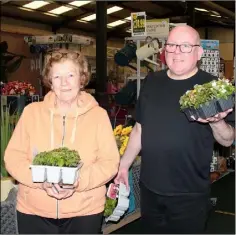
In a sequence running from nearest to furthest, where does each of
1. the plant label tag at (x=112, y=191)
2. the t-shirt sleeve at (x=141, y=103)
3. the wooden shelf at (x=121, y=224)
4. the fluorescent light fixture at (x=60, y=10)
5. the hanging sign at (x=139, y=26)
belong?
the t-shirt sleeve at (x=141, y=103), the plant label tag at (x=112, y=191), the wooden shelf at (x=121, y=224), the hanging sign at (x=139, y=26), the fluorescent light fixture at (x=60, y=10)

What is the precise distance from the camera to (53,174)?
5.26ft

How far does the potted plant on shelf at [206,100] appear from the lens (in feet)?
6.18

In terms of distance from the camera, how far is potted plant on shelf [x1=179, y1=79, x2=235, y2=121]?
6.18 ft

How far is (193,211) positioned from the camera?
2.07m

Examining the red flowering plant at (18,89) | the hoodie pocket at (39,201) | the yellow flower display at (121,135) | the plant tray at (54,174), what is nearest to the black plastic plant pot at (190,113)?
the plant tray at (54,174)

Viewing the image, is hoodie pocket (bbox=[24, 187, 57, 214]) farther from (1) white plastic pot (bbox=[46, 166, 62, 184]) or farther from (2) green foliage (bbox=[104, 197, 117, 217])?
(2) green foliage (bbox=[104, 197, 117, 217])

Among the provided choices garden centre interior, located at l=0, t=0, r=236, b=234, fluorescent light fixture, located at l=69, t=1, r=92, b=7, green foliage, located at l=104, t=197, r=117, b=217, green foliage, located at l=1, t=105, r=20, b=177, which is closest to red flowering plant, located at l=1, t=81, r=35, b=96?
garden centre interior, located at l=0, t=0, r=236, b=234

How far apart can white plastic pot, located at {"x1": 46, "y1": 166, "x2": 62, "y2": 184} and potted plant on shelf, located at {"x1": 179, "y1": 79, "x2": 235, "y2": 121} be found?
2.17ft

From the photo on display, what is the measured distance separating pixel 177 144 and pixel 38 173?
2.35ft

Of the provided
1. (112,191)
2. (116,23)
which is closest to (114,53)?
(116,23)

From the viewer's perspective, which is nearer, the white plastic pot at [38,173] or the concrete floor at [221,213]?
the white plastic pot at [38,173]

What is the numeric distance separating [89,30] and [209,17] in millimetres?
4903

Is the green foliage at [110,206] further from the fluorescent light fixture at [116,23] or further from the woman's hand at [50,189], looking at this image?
the fluorescent light fixture at [116,23]

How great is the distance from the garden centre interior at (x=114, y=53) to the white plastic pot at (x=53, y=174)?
0.26m
